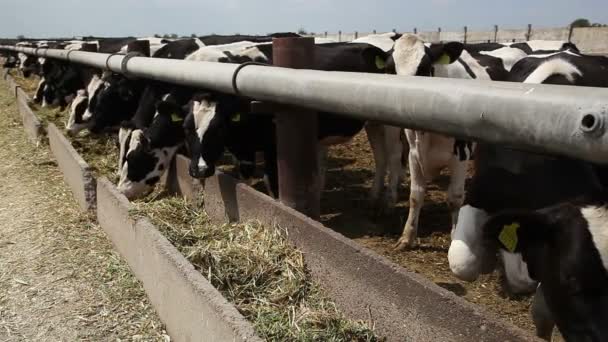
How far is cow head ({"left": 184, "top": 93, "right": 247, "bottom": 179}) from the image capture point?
4480 mm

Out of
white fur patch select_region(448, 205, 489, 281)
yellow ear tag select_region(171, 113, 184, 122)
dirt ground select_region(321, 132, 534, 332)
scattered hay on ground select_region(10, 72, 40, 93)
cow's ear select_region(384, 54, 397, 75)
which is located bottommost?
scattered hay on ground select_region(10, 72, 40, 93)

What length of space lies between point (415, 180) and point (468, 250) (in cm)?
179

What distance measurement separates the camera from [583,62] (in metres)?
3.55

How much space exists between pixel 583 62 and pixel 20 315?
3510 millimetres

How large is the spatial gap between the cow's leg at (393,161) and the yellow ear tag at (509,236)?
10.7ft

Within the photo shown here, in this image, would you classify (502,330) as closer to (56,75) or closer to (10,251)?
(10,251)

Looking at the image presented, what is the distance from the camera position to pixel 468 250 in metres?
2.85

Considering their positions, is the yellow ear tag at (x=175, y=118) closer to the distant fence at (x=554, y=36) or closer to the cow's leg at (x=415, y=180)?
the cow's leg at (x=415, y=180)

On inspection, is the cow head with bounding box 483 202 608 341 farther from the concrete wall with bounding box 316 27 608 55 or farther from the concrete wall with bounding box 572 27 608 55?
the concrete wall with bounding box 572 27 608 55

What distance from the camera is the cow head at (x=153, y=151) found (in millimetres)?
5230

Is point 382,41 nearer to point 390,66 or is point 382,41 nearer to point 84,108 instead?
point 390,66

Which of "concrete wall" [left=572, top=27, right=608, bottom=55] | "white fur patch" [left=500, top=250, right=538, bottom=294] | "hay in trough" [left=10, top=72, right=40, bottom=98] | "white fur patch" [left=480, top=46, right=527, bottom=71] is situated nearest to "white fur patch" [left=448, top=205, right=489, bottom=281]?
"white fur patch" [left=500, top=250, right=538, bottom=294]

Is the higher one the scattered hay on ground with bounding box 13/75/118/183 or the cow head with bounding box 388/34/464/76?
the cow head with bounding box 388/34/464/76

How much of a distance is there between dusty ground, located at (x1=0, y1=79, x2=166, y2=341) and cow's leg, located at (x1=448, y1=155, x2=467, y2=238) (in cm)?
256
